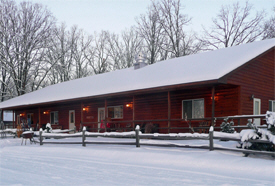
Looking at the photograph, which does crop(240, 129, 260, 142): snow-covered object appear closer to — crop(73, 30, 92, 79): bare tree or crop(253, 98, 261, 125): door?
crop(253, 98, 261, 125): door

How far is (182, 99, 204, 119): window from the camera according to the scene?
1594 cm

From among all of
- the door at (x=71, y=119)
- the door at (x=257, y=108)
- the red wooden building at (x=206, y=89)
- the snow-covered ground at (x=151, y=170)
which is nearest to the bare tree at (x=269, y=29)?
the red wooden building at (x=206, y=89)

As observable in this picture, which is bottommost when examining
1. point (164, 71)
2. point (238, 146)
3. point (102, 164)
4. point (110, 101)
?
point (102, 164)

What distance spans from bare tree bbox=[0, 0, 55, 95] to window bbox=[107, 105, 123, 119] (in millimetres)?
18120

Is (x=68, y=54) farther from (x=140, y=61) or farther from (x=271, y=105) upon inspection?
(x=271, y=105)

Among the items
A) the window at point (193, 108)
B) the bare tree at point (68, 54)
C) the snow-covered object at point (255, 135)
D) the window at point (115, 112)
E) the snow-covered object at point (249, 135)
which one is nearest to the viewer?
the snow-covered object at point (255, 135)

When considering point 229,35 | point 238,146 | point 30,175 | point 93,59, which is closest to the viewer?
point 30,175

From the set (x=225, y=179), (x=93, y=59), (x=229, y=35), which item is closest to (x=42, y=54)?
(x=93, y=59)

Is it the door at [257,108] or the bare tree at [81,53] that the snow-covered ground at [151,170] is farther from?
the bare tree at [81,53]

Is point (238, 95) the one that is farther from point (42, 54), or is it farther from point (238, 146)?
point (42, 54)

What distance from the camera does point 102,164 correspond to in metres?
9.94

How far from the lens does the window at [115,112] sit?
20.6 m

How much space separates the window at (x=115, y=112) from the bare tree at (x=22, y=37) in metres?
18.1

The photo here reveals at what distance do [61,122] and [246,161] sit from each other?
64.4 ft
